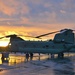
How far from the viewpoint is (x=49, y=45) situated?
56.2 m

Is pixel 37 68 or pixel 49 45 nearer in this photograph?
pixel 37 68

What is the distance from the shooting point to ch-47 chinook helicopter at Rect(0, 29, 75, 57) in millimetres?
53853

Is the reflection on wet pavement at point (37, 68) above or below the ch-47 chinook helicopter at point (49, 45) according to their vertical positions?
below

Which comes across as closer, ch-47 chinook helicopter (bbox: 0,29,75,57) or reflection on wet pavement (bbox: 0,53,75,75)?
reflection on wet pavement (bbox: 0,53,75,75)

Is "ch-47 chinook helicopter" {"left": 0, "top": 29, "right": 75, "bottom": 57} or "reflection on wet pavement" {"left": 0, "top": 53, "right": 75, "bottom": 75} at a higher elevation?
"ch-47 chinook helicopter" {"left": 0, "top": 29, "right": 75, "bottom": 57}

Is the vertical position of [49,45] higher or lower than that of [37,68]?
higher

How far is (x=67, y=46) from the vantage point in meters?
53.9

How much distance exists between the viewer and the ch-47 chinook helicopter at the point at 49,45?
177 feet

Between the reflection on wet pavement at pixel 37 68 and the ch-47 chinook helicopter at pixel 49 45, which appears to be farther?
the ch-47 chinook helicopter at pixel 49 45

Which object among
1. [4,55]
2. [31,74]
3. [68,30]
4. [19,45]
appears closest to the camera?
[31,74]

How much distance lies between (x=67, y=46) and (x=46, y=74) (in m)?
34.7

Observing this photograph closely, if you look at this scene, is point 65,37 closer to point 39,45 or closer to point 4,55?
point 39,45

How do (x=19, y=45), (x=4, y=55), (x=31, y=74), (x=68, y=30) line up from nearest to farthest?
(x=31, y=74) → (x=4, y=55) → (x=68, y=30) → (x=19, y=45)

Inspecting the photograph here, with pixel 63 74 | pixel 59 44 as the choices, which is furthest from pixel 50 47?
pixel 63 74
